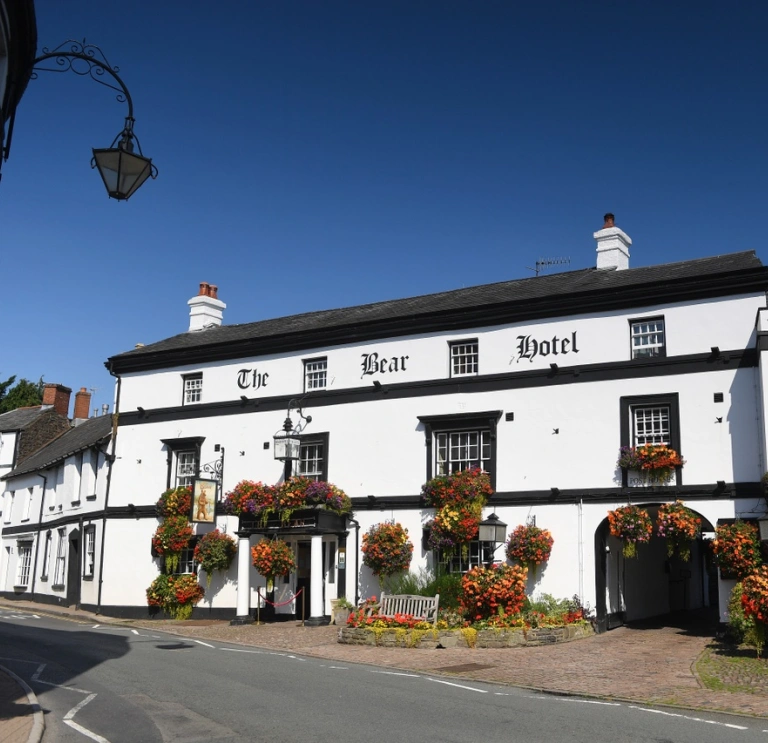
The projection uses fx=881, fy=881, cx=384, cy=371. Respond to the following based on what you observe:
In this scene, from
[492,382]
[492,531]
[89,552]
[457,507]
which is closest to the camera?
[492,531]

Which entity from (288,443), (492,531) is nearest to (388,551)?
(492,531)

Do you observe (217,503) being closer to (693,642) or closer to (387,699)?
(693,642)

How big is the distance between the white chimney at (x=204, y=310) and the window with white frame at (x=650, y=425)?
18.3 meters

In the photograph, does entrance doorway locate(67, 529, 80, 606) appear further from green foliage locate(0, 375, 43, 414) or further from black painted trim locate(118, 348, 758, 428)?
green foliage locate(0, 375, 43, 414)

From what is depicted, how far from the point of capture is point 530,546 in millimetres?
22438

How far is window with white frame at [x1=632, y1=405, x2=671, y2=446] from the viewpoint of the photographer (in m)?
22.2

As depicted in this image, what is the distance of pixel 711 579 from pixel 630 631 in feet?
39.5

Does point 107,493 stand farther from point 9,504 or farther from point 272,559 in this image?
point 9,504

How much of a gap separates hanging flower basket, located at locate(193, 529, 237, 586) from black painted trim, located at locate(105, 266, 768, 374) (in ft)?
19.8

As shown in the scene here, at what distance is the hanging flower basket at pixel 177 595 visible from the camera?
27.8 m

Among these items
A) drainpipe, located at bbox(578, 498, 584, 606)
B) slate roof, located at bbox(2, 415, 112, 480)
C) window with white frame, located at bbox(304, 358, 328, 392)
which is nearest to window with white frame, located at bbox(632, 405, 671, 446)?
drainpipe, located at bbox(578, 498, 584, 606)

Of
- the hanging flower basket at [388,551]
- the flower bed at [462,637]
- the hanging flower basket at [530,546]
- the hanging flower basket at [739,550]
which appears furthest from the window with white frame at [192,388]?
the hanging flower basket at [739,550]

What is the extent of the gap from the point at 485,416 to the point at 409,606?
5753 mm

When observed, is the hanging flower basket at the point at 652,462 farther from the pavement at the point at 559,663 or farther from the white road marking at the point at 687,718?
the white road marking at the point at 687,718
